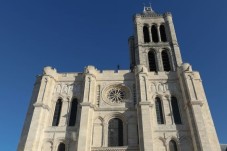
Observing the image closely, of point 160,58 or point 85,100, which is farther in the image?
point 160,58

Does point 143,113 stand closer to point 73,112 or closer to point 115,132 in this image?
point 115,132

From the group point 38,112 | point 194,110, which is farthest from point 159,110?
point 38,112

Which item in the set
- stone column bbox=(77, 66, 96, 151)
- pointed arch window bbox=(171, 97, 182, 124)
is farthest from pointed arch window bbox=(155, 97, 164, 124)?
stone column bbox=(77, 66, 96, 151)

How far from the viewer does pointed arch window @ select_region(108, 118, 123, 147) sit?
23109mm

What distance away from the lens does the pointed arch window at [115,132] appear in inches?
910

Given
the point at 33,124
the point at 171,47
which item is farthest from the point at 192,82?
the point at 33,124

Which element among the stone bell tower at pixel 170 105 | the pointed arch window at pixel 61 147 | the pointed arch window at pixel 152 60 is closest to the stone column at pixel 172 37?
the stone bell tower at pixel 170 105

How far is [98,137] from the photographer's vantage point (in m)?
23.3

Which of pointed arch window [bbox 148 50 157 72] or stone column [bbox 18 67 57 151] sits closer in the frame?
stone column [bbox 18 67 57 151]

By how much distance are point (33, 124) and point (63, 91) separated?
541 centimetres

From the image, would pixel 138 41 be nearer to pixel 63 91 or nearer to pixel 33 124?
pixel 63 91

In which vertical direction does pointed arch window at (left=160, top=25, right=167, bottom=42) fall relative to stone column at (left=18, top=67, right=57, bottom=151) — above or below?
above

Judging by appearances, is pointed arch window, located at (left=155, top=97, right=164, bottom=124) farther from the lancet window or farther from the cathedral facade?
the lancet window

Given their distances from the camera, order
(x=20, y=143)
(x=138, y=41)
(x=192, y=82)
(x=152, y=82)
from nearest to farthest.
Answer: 1. (x=20, y=143)
2. (x=192, y=82)
3. (x=152, y=82)
4. (x=138, y=41)
